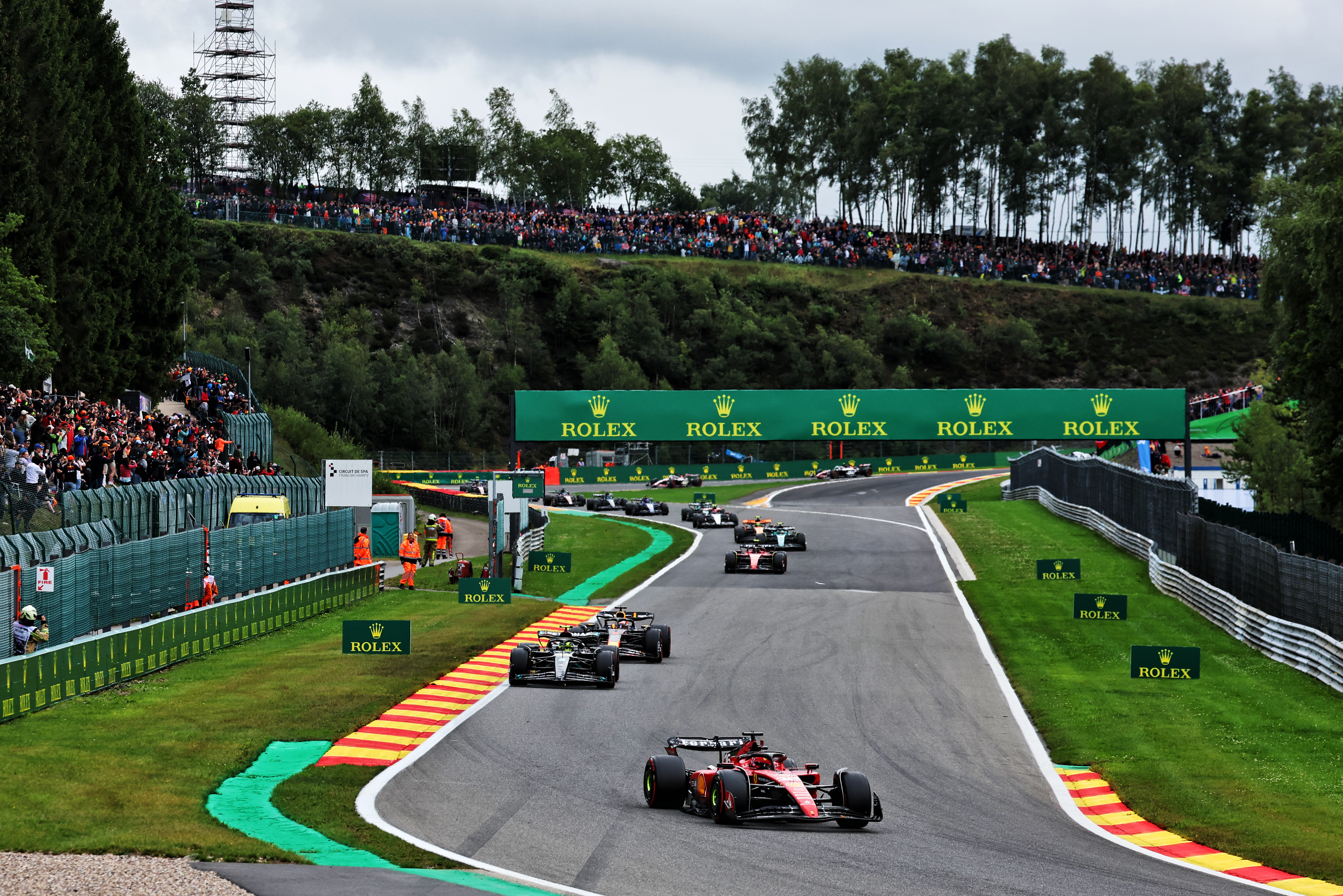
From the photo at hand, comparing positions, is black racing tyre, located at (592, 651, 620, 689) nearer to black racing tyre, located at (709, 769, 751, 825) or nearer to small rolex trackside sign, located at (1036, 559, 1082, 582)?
black racing tyre, located at (709, 769, 751, 825)

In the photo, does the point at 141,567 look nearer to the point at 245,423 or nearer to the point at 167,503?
the point at 167,503

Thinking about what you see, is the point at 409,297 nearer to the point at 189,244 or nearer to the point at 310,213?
the point at 310,213

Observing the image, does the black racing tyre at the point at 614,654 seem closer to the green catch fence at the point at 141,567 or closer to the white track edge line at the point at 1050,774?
the white track edge line at the point at 1050,774

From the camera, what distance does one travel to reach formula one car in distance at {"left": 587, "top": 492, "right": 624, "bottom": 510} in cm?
6550

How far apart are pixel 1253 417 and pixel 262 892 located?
66313 millimetres

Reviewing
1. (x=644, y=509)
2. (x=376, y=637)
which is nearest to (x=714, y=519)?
(x=644, y=509)

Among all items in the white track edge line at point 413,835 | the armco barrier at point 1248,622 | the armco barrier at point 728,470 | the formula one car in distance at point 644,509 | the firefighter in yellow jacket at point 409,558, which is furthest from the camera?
the armco barrier at point 728,470

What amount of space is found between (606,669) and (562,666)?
0.77 m

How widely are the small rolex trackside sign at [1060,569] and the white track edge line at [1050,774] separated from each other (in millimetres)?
5091

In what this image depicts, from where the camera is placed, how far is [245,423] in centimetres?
5153

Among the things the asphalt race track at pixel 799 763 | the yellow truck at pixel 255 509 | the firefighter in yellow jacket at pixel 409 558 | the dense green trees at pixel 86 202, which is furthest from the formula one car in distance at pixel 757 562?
the dense green trees at pixel 86 202

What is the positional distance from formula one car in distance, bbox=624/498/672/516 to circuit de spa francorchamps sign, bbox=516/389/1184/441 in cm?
1553

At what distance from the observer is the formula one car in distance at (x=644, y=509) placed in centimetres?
6419

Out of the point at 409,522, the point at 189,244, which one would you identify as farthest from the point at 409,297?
the point at 409,522
